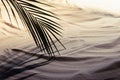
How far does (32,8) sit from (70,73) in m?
0.55

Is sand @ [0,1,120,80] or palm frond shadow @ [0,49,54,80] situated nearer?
sand @ [0,1,120,80]

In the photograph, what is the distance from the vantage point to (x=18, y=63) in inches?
58.4

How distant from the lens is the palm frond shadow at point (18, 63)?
138 cm

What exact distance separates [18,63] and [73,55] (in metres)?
0.35

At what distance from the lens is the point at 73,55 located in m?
1.48

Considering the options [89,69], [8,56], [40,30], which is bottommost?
[89,69]

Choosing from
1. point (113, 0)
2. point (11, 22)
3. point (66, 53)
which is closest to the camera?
point (66, 53)

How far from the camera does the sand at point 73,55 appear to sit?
4.09 feet

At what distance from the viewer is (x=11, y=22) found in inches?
89.7

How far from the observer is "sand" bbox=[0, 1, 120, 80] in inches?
49.1

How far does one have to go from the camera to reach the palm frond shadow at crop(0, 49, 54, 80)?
54.3 inches

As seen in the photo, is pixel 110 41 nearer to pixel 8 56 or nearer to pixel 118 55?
pixel 118 55

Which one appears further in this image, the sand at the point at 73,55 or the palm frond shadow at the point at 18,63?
the palm frond shadow at the point at 18,63

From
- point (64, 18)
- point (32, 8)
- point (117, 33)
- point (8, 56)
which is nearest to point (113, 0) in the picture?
point (64, 18)
